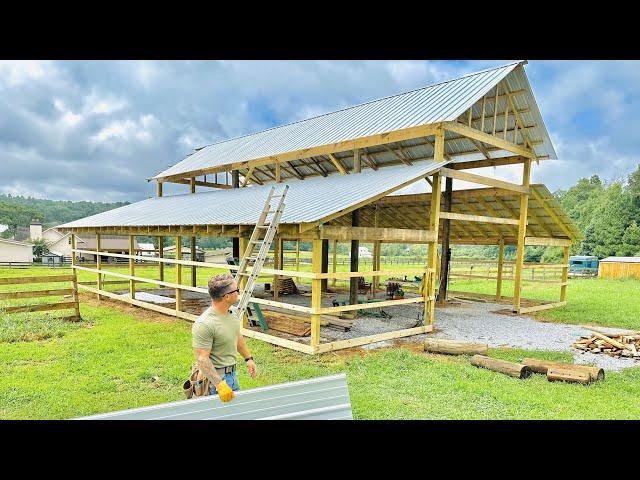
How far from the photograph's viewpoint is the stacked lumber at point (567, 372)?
7043 mm

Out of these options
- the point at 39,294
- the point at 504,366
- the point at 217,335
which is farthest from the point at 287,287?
the point at 217,335

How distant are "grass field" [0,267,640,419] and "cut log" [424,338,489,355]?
0.29 meters

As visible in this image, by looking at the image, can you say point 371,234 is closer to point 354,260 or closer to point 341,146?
point 354,260

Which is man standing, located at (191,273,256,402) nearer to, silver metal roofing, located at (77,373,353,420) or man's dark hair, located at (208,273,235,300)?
man's dark hair, located at (208,273,235,300)

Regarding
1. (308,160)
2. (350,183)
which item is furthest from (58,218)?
(350,183)

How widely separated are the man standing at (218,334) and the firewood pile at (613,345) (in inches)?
367

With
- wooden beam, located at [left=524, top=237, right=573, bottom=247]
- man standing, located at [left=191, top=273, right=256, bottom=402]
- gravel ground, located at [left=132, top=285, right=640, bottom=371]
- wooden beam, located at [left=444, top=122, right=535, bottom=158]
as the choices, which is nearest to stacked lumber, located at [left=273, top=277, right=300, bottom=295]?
gravel ground, located at [left=132, top=285, right=640, bottom=371]

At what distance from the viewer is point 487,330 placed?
11.4 m

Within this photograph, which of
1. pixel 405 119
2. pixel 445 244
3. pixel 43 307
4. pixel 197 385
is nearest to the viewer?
pixel 197 385

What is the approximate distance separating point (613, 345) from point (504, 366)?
13.4 ft

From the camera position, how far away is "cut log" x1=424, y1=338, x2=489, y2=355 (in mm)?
8703
